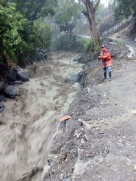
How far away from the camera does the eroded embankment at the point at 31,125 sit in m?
7.13

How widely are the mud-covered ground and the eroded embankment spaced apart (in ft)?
3.50

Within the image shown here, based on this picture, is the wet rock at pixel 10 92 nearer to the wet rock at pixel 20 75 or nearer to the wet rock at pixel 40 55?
the wet rock at pixel 20 75

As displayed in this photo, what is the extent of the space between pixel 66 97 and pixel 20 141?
535 centimetres

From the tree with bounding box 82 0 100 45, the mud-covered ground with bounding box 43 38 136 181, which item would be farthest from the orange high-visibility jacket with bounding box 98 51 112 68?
the tree with bounding box 82 0 100 45

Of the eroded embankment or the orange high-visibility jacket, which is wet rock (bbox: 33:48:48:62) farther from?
the orange high-visibility jacket

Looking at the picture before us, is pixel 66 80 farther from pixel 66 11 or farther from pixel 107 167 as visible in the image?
pixel 66 11

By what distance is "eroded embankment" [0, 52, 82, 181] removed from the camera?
281 inches

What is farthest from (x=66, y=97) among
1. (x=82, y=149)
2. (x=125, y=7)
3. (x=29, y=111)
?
(x=125, y=7)

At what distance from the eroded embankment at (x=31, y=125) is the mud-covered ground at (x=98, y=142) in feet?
3.50

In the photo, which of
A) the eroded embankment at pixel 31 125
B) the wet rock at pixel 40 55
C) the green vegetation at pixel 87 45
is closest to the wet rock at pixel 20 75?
the eroded embankment at pixel 31 125

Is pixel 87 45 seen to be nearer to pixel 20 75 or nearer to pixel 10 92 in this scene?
pixel 20 75

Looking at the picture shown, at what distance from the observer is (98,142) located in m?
6.11

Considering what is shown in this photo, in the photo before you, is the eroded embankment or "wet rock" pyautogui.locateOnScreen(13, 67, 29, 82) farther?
"wet rock" pyautogui.locateOnScreen(13, 67, 29, 82)

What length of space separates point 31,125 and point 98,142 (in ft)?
16.1
